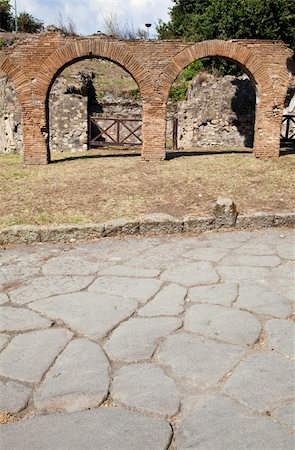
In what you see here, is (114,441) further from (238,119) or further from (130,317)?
(238,119)

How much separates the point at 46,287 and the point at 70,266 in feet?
2.16

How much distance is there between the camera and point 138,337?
296 cm

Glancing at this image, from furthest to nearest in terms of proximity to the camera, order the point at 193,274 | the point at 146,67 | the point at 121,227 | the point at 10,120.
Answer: the point at 10,120
the point at 146,67
the point at 121,227
the point at 193,274

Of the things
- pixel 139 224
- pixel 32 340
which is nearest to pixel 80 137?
pixel 139 224

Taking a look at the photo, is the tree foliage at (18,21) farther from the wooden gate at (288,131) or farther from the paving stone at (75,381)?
the paving stone at (75,381)

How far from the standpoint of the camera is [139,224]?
5.79 m

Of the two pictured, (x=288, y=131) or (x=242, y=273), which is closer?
(x=242, y=273)

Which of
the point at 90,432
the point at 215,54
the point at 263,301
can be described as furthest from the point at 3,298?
the point at 215,54

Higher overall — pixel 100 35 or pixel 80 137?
pixel 100 35

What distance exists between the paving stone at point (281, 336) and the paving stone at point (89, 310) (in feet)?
3.54

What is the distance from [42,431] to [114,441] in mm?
366

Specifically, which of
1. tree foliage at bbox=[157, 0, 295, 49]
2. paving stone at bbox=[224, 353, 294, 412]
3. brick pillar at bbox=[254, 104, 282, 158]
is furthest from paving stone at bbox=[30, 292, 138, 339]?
tree foliage at bbox=[157, 0, 295, 49]

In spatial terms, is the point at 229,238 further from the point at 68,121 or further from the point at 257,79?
the point at 68,121

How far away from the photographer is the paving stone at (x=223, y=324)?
9.68ft
